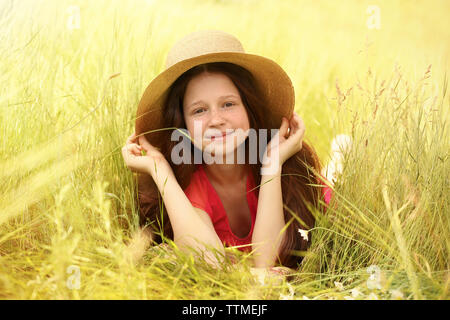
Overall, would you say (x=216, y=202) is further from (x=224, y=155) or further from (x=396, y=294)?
(x=396, y=294)

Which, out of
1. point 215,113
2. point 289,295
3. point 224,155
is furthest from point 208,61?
point 289,295

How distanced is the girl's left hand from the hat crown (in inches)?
16.2

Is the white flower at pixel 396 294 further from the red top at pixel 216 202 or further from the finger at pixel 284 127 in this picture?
the finger at pixel 284 127

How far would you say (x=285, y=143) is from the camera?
2057 millimetres

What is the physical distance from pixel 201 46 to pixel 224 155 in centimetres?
51

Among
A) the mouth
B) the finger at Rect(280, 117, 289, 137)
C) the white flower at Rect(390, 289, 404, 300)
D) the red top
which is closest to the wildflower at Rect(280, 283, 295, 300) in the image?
the white flower at Rect(390, 289, 404, 300)

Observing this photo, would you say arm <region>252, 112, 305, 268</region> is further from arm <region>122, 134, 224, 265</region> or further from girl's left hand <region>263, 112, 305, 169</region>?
arm <region>122, 134, 224, 265</region>

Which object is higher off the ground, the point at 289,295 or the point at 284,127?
the point at 284,127

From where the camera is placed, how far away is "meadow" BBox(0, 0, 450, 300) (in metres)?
1.47

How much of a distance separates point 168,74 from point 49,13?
3.37 ft

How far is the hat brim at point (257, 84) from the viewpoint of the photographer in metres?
1.95

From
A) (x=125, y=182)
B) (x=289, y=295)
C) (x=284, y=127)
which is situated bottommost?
(x=289, y=295)

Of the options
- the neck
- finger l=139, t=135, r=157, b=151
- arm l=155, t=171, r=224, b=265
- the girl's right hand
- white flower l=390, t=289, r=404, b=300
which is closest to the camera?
white flower l=390, t=289, r=404, b=300

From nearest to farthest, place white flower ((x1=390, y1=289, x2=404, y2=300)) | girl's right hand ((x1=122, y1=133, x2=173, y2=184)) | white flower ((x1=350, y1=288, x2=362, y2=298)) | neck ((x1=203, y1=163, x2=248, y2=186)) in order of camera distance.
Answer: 1. white flower ((x1=390, y1=289, x2=404, y2=300))
2. white flower ((x1=350, y1=288, x2=362, y2=298))
3. girl's right hand ((x1=122, y1=133, x2=173, y2=184))
4. neck ((x1=203, y1=163, x2=248, y2=186))
